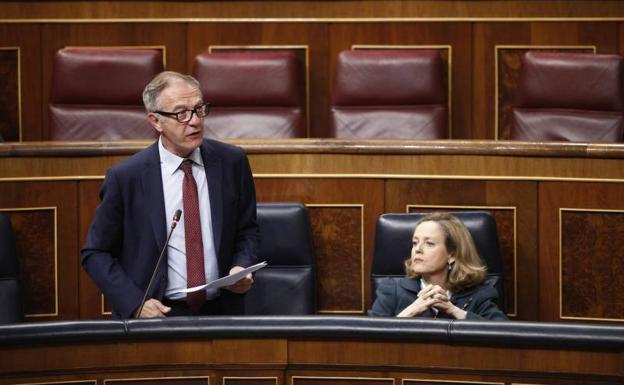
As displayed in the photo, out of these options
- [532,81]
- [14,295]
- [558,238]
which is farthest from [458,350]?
[532,81]

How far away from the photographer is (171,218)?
1.43 m

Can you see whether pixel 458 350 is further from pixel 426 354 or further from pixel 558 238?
pixel 558 238

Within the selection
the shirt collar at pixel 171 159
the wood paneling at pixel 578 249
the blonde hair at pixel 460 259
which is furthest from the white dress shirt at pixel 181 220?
the wood paneling at pixel 578 249

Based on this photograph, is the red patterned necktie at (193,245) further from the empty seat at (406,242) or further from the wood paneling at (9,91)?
the wood paneling at (9,91)

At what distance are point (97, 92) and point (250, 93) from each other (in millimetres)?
320

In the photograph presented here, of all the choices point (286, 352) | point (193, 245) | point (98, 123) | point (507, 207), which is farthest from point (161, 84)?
point (98, 123)

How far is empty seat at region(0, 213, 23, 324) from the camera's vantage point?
1.67 metres

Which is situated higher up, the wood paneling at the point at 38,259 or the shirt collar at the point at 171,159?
the shirt collar at the point at 171,159

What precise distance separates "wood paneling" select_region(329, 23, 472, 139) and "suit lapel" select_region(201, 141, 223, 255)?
997 mm

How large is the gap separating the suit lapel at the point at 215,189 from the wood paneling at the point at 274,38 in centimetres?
100

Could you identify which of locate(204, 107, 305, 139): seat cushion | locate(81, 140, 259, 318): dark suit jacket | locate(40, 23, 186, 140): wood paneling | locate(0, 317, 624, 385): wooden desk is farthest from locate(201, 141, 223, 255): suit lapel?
locate(40, 23, 186, 140): wood paneling

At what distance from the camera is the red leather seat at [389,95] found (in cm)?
225

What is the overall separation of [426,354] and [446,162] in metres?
0.68

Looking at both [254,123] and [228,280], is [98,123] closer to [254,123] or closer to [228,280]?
[254,123]
